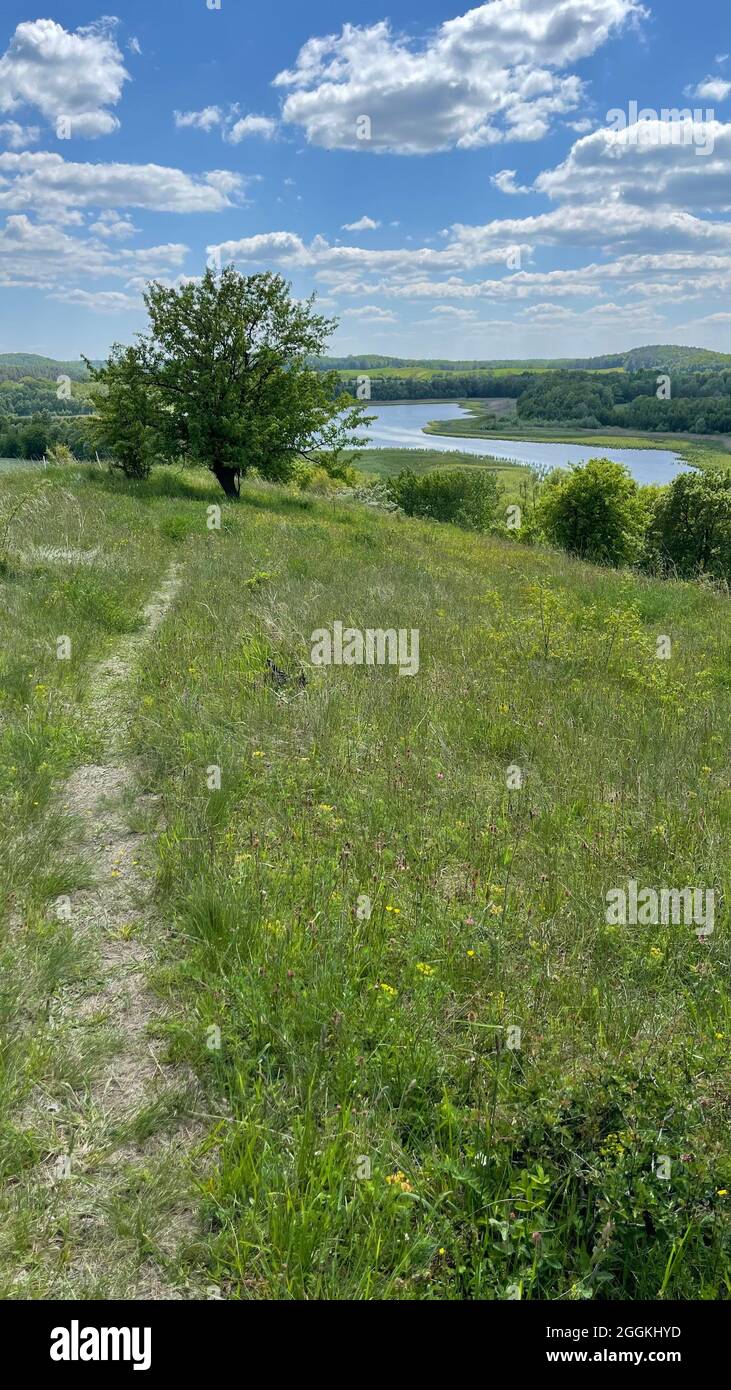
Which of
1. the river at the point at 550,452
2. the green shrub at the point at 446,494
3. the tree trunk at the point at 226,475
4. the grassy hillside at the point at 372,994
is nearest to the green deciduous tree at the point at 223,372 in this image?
the tree trunk at the point at 226,475

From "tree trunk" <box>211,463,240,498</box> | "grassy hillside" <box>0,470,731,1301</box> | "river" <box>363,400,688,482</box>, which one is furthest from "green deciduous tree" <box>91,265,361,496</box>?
"river" <box>363,400,688,482</box>

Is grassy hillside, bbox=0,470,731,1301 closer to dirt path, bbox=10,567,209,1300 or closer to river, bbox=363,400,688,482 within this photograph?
dirt path, bbox=10,567,209,1300

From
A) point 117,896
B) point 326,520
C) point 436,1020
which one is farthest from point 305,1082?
point 326,520

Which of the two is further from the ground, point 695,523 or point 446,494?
point 446,494

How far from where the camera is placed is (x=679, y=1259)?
2.49 meters

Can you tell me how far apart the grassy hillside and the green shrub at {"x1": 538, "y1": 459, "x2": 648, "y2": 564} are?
38954 millimetres

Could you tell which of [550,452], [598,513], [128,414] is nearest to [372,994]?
[128,414]

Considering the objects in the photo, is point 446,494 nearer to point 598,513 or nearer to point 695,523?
point 695,523

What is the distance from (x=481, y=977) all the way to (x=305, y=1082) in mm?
1135

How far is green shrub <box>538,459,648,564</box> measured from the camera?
4325cm

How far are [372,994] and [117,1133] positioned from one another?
4.30 ft

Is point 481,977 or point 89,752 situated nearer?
point 481,977

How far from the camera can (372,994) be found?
3.53m

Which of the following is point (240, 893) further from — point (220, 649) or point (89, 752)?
point (220, 649)
